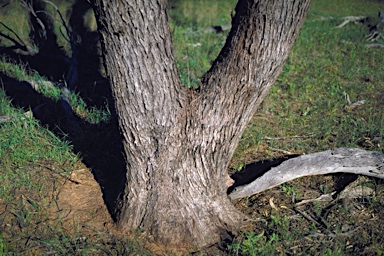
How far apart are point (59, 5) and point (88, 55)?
1.18 m

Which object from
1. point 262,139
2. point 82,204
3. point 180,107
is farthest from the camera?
point 262,139

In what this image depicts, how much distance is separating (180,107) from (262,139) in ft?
5.92

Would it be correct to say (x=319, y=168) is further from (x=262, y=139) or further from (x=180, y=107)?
(x=180, y=107)

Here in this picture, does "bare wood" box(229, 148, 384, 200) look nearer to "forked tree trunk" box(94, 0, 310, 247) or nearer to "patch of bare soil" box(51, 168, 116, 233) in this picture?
"forked tree trunk" box(94, 0, 310, 247)

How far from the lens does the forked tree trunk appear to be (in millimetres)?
2377

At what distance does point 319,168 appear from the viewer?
340 centimetres

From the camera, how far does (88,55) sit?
231 inches

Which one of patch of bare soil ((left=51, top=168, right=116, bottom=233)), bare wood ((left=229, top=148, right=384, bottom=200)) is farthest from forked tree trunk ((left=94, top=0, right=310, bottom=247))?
bare wood ((left=229, top=148, right=384, bottom=200))

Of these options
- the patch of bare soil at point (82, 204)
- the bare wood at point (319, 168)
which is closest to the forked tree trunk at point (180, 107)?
the patch of bare soil at point (82, 204)

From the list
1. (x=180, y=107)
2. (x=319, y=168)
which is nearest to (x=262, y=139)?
(x=319, y=168)

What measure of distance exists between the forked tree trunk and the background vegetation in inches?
10.2

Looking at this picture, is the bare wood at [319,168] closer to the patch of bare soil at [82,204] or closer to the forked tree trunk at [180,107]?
the forked tree trunk at [180,107]

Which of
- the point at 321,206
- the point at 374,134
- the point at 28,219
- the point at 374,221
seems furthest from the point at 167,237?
the point at 374,134

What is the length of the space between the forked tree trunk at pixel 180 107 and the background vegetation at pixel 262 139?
0.85 ft
